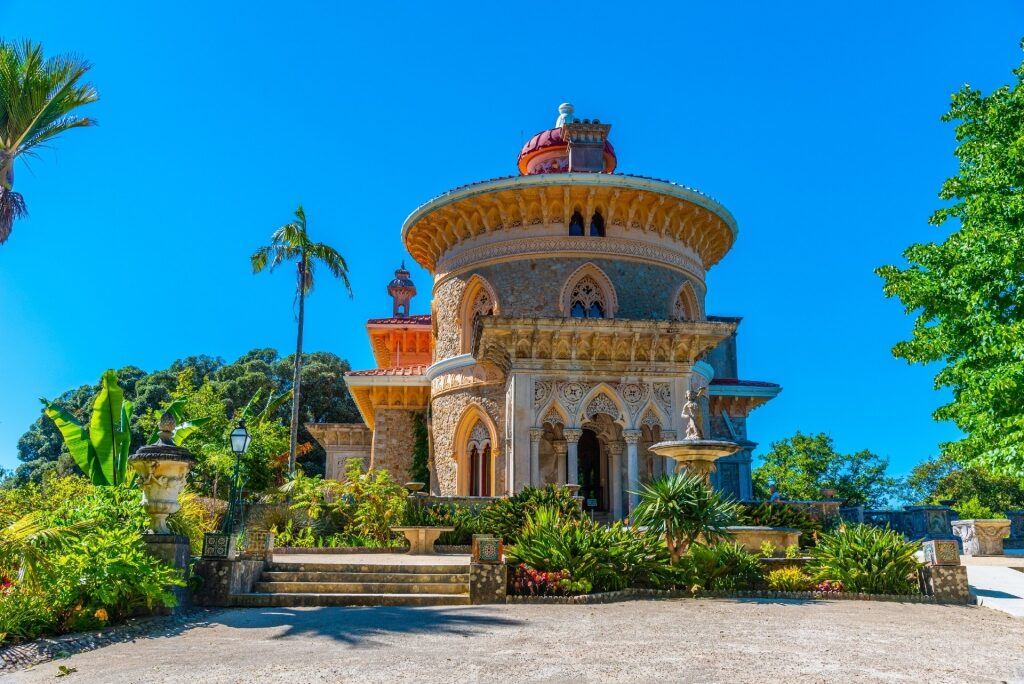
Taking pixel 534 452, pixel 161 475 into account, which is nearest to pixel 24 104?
pixel 161 475

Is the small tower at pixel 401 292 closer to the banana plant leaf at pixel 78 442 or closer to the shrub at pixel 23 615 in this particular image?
the banana plant leaf at pixel 78 442

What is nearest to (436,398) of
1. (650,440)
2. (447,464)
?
(447,464)

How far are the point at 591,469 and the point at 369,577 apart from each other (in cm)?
1222

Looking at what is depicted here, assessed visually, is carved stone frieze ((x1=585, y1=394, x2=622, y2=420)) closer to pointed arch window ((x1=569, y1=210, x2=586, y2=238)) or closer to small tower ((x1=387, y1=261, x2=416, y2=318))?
pointed arch window ((x1=569, y1=210, x2=586, y2=238))

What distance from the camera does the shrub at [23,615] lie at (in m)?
8.02

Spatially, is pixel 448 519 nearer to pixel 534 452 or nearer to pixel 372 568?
pixel 534 452

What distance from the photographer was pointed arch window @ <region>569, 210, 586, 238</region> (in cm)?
2252

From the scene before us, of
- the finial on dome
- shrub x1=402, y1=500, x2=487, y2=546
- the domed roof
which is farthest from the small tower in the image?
shrub x1=402, y1=500, x2=487, y2=546

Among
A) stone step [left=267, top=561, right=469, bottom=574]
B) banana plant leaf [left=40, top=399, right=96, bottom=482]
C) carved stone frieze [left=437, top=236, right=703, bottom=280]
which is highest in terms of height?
carved stone frieze [left=437, top=236, right=703, bottom=280]

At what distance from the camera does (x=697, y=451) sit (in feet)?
43.4

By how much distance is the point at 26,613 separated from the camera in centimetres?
830

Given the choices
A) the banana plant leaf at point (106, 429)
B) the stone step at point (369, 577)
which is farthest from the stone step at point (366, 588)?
the banana plant leaf at point (106, 429)

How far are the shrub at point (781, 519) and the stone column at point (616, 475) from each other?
14.7 ft

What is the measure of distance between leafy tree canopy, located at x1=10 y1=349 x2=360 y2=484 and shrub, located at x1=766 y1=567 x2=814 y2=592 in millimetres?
38188
